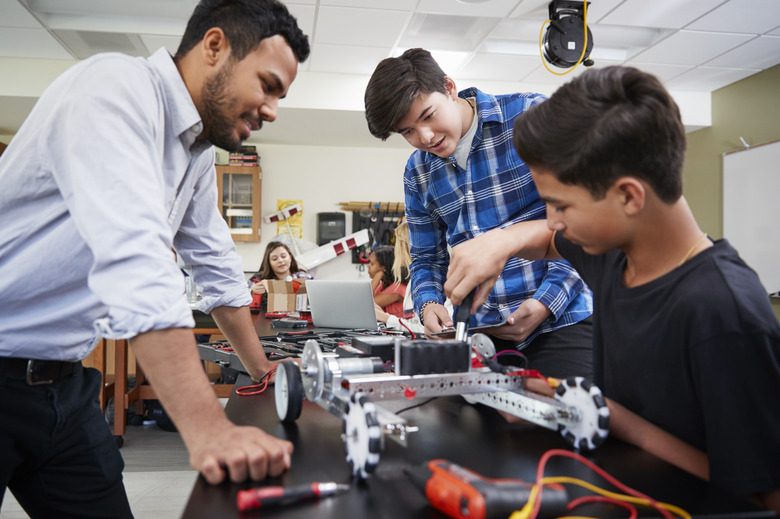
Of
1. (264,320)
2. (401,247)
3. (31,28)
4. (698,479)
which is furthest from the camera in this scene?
(401,247)

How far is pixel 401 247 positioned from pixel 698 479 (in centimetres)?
384

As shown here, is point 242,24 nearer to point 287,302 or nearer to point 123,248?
point 123,248

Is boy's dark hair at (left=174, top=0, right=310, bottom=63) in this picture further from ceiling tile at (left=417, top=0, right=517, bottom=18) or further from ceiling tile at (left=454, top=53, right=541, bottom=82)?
ceiling tile at (left=454, top=53, right=541, bottom=82)

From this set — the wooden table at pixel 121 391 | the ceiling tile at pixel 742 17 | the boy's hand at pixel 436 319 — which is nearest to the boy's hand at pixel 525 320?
the boy's hand at pixel 436 319

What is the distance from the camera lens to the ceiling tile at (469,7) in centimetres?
354

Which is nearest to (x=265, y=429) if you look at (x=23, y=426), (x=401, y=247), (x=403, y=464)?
(x=403, y=464)

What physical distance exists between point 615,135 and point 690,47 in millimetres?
4334

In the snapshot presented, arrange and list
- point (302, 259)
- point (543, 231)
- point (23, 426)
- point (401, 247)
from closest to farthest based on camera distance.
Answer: point (23, 426), point (543, 231), point (401, 247), point (302, 259)

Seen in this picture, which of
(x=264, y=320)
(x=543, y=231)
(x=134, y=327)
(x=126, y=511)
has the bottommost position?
(x=126, y=511)

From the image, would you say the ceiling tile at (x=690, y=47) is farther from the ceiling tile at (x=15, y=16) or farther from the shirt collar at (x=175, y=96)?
the ceiling tile at (x=15, y=16)

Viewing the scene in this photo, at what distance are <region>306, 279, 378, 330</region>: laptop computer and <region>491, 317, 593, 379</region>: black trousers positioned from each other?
1357mm

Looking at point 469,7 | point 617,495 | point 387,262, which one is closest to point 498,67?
point 469,7

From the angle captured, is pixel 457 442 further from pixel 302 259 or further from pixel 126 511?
pixel 302 259

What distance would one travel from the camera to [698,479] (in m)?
0.61
